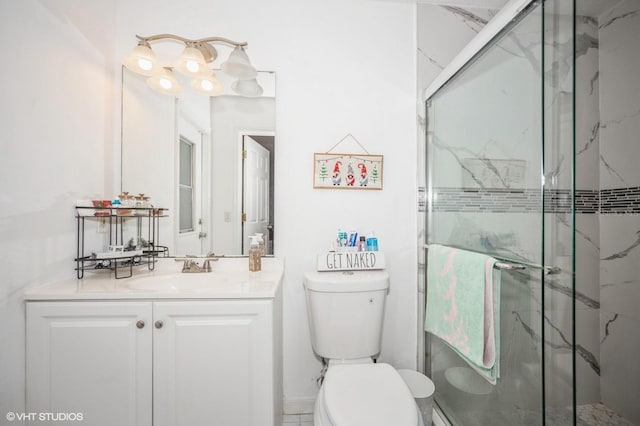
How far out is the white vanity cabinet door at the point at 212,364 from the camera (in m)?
1.11

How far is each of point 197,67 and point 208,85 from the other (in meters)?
0.10

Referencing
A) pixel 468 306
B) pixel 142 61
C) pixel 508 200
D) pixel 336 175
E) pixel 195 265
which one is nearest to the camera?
pixel 508 200

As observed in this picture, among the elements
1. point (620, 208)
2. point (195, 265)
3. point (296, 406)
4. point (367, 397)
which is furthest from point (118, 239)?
point (620, 208)

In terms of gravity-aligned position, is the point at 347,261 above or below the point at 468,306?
above

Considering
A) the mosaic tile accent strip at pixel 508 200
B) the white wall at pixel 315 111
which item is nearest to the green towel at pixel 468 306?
the mosaic tile accent strip at pixel 508 200

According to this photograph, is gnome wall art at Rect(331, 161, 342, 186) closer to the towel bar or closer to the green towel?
the green towel

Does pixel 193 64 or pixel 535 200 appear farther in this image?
pixel 193 64

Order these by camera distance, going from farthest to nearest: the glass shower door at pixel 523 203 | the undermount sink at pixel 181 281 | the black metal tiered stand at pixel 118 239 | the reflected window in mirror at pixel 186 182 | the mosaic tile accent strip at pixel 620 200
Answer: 1. the reflected window in mirror at pixel 186 182
2. the mosaic tile accent strip at pixel 620 200
3. the black metal tiered stand at pixel 118 239
4. the undermount sink at pixel 181 281
5. the glass shower door at pixel 523 203

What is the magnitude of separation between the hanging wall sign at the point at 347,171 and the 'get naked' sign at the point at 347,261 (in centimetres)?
39

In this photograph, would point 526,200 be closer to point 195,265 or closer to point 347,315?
point 347,315

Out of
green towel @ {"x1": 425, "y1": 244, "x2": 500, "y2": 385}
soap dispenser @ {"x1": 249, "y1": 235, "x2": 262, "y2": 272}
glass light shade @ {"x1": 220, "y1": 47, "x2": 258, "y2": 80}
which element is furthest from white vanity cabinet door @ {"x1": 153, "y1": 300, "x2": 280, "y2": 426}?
glass light shade @ {"x1": 220, "y1": 47, "x2": 258, "y2": 80}

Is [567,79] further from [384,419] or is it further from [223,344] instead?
[223,344]

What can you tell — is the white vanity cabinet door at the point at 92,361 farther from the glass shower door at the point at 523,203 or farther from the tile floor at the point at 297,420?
the glass shower door at the point at 523,203

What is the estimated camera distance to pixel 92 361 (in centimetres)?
109
